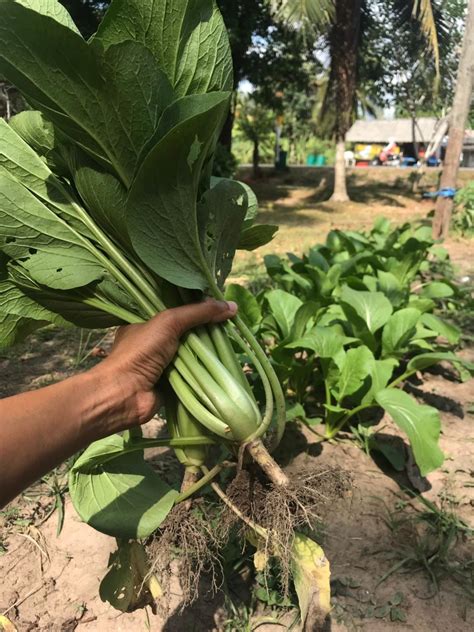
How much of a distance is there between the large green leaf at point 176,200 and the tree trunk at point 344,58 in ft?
46.0

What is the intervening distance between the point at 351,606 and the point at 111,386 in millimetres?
1269

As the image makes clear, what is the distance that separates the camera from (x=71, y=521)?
7.77 feet

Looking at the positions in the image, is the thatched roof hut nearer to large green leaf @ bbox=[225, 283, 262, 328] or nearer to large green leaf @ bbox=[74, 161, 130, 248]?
large green leaf @ bbox=[225, 283, 262, 328]

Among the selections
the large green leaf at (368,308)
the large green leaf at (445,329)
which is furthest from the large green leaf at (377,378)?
the large green leaf at (445,329)

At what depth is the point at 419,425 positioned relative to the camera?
224cm

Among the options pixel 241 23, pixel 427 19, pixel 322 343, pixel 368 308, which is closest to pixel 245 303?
pixel 322 343

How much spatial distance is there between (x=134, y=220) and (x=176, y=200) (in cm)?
12

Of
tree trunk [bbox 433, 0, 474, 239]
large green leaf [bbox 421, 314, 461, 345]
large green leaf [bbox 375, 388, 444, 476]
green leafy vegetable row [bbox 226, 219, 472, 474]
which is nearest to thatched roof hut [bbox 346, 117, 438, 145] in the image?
tree trunk [bbox 433, 0, 474, 239]

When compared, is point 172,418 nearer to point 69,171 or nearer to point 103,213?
point 103,213

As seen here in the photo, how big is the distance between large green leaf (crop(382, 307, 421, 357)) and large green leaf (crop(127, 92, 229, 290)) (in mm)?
1871

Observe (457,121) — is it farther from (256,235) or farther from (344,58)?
(256,235)

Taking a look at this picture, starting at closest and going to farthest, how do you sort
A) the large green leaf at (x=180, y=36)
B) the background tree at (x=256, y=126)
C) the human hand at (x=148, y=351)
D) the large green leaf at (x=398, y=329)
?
1. the large green leaf at (x=180, y=36)
2. the human hand at (x=148, y=351)
3. the large green leaf at (x=398, y=329)
4. the background tree at (x=256, y=126)

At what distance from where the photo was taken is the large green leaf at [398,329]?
3.03m

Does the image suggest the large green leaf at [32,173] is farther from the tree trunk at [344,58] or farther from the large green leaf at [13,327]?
the tree trunk at [344,58]
